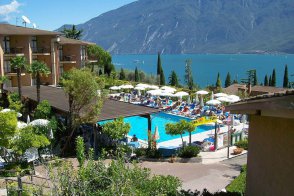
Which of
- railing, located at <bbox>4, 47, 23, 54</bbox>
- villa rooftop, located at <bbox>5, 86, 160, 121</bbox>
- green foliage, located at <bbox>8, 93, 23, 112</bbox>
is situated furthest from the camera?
railing, located at <bbox>4, 47, 23, 54</bbox>

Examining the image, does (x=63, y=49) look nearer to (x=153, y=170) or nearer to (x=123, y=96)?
(x=123, y=96)

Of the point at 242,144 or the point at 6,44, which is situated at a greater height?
the point at 6,44

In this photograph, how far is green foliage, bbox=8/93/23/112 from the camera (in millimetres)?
25853

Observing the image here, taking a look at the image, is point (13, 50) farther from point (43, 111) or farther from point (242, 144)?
point (242, 144)

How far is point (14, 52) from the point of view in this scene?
40.3m

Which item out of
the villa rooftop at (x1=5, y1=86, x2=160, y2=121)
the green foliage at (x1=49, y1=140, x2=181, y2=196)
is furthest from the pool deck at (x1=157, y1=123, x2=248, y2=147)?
the green foliage at (x1=49, y1=140, x2=181, y2=196)

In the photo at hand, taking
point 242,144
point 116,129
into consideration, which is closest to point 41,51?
point 116,129

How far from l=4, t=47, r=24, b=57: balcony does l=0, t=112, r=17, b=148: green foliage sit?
27.2 metres

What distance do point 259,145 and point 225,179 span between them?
8.88m

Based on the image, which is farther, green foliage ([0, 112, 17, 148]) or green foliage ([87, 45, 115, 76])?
green foliage ([87, 45, 115, 76])

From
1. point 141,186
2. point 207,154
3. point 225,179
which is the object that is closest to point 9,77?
point 207,154

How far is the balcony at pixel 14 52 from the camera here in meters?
39.6

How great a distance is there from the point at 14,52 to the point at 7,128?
2842cm

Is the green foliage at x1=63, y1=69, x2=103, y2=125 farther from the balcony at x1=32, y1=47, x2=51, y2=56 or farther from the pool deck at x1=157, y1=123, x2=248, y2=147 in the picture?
the balcony at x1=32, y1=47, x2=51, y2=56
